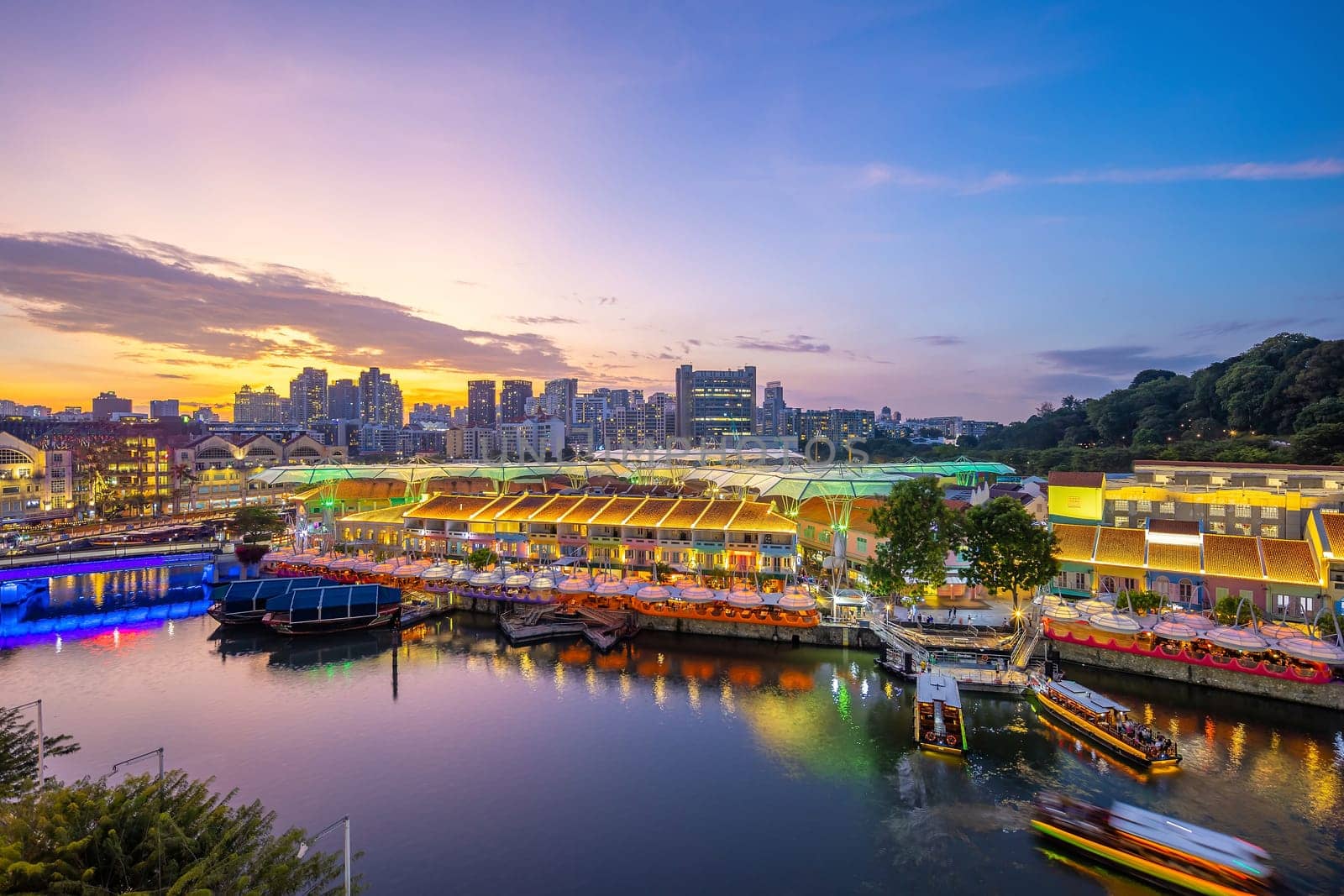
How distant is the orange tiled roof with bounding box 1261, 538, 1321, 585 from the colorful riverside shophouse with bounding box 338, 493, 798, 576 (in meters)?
21.6

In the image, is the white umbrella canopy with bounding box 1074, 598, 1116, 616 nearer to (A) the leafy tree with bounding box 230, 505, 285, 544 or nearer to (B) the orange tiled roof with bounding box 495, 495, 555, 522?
(B) the orange tiled roof with bounding box 495, 495, 555, 522

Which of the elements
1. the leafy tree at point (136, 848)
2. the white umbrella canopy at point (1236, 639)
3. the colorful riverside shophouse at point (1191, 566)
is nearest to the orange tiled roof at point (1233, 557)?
the colorful riverside shophouse at point (1191, 566)

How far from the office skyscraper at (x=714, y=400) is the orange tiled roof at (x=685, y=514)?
480 ft

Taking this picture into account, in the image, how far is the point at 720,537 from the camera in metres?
41.3

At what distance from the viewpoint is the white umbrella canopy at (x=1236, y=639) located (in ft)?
84.7

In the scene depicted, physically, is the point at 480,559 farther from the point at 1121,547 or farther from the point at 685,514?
the point at 1121,547

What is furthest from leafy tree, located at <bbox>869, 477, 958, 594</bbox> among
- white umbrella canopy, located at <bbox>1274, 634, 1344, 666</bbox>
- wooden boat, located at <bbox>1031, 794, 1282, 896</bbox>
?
Answer: wooden boat, located at <bbox>1031, 794, 1282, 896</bbox>

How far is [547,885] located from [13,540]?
70.1 m

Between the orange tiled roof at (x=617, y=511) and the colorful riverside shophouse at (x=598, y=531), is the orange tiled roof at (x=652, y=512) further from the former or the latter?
the orange tiled roof at (x=617, y=511)

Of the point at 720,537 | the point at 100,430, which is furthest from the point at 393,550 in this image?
the point at 100,430

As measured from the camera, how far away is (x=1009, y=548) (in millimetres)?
31531

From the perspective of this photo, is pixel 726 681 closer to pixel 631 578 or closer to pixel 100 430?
pixel 631 578

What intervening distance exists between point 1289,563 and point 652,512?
3204 cm

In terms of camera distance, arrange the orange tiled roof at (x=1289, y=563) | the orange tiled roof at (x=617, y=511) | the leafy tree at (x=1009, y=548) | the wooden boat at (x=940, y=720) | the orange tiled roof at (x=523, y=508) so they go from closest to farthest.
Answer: the wooden boat at (x=940, y=720) < the orange tiled roof at (x=1289, y=563) < the leafy tree at (x=1009, y=548) < the orange tiled roof at (x=617, y=511) < the orange tiled roof at (x=523, y=508)
